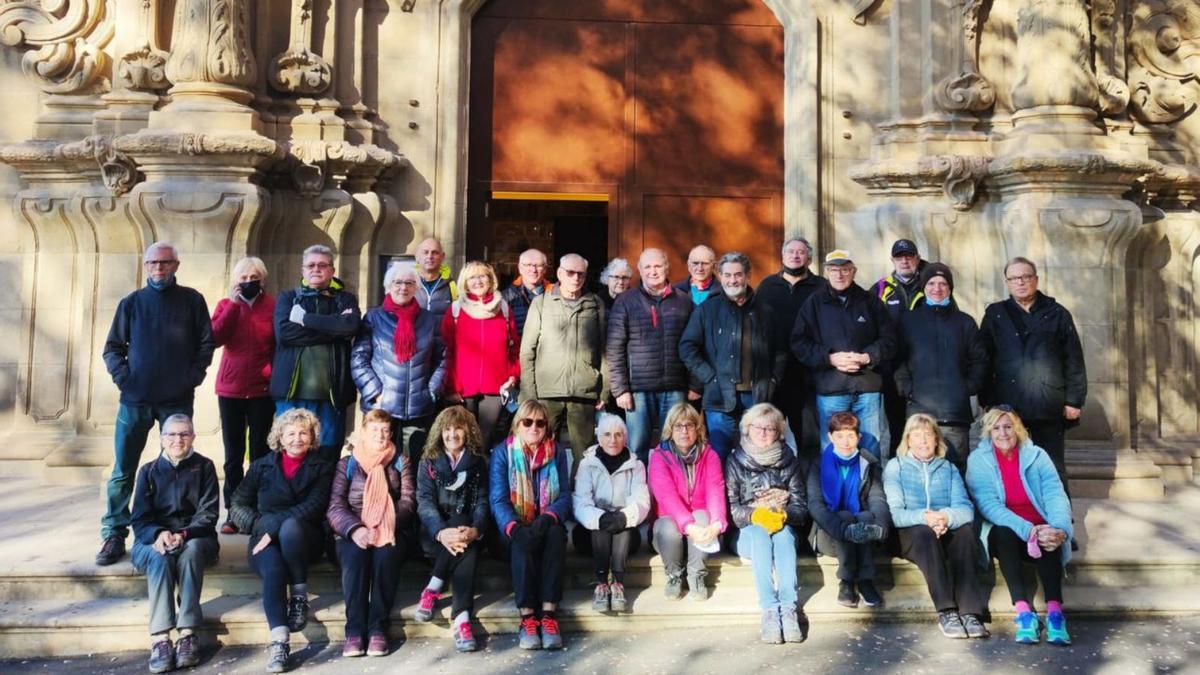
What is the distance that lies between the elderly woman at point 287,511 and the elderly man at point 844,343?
116 inches

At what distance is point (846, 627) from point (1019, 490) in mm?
1258

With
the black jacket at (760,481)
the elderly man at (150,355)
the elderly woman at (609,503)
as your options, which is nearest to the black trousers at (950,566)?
the black jacket at (760,481)

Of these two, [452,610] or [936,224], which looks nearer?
[452,610]

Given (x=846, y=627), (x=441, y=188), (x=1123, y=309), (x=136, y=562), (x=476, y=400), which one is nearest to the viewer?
(x=136, y=562)

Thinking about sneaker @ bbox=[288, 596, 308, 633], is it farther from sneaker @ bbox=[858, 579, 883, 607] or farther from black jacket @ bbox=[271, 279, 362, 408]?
sneaker @ bbox=[858, 579, 883, 607]

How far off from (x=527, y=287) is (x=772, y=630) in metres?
2.64

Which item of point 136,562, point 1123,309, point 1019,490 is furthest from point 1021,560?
point 136,562

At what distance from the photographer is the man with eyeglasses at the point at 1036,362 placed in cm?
618

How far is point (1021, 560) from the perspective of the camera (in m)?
5.30

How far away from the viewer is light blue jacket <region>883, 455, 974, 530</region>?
5408 millimetres

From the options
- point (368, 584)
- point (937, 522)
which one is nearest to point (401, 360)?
point (368, 584)

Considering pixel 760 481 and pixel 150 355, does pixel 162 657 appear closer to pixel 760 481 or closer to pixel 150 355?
pixel 150 355

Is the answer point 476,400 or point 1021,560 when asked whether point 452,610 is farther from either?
point 1021,560

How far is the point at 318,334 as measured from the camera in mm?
5766
